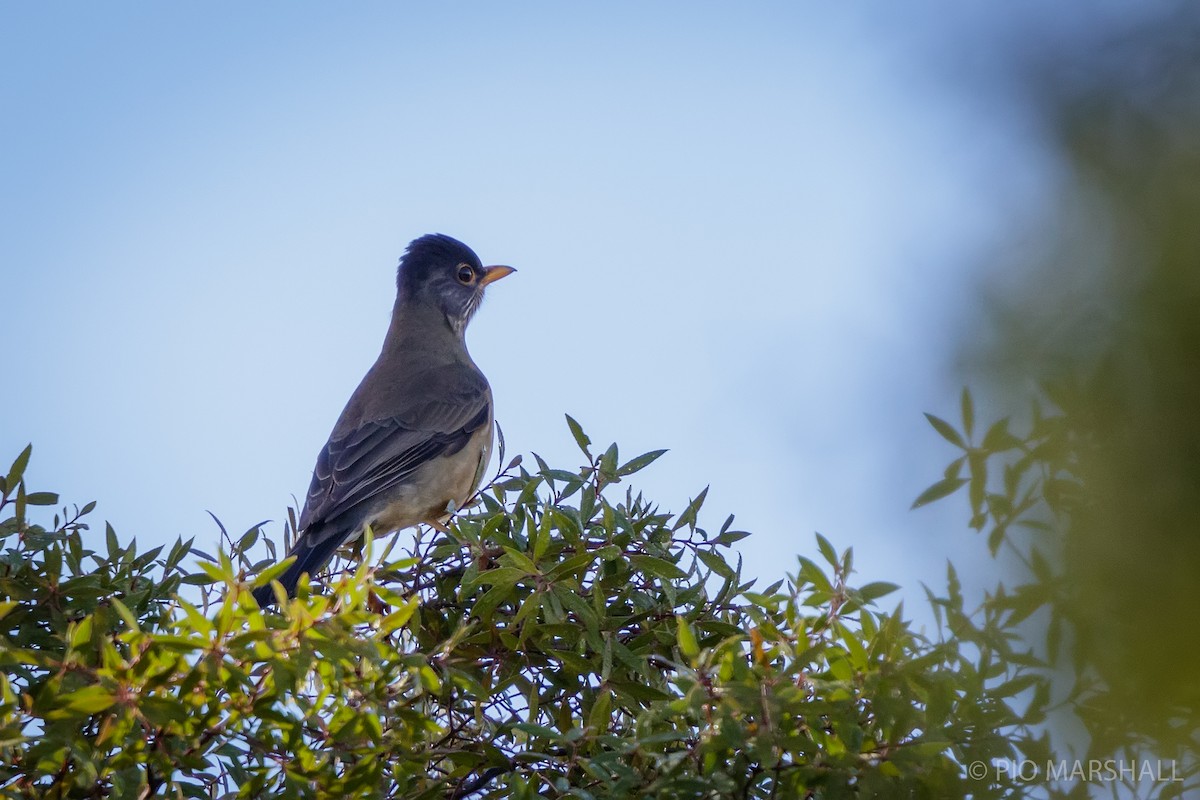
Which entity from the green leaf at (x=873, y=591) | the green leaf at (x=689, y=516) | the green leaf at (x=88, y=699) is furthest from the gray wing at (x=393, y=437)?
the green leaf at (x=873, y=591)

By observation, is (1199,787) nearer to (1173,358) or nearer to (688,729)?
(1173,358)

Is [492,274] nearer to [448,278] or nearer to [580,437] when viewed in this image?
[448,278]

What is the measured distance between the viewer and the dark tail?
5555mm

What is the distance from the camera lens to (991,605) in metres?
1.29

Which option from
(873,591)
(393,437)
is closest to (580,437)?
(873,591)

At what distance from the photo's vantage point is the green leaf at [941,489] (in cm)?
128

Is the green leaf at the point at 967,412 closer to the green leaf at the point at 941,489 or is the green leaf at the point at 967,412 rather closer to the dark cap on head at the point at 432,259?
the green leaf at the point at 941,489

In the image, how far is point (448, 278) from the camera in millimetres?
9211

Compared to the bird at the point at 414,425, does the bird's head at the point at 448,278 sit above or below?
above

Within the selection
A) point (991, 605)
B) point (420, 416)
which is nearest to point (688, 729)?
point (991, 605)

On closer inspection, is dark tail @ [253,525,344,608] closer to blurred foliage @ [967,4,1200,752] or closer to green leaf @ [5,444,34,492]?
green leaf @ [5,444,34,492]

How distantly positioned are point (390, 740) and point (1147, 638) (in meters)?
2.26

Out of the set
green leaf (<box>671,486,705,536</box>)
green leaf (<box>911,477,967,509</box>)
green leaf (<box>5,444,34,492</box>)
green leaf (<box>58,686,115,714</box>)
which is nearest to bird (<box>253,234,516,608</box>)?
green leaf (<box>5,444,34,492</box>)

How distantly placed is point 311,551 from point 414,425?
1.60m
